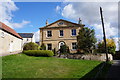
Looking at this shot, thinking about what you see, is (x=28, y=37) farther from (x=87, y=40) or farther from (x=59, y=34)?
(x=87, y=40)

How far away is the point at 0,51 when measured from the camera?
2044 centimetres

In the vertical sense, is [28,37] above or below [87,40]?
above

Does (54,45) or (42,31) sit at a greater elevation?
(42,31)

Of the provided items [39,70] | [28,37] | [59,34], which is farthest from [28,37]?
[39,70]

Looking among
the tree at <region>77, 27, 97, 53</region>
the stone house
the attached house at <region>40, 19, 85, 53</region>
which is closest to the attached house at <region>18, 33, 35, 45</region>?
the stone house

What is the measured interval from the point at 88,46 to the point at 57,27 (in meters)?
12.7

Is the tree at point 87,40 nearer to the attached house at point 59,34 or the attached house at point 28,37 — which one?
the attached house at point 59,34

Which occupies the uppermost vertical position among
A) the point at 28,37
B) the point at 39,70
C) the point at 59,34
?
the point at 28,37

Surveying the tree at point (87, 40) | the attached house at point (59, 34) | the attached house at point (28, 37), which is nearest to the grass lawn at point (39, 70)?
the tree at point (87, 40)

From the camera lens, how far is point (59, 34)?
1270 inches

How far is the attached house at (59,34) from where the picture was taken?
1236 inches

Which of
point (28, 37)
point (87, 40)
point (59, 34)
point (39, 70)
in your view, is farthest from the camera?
point (28, 37)

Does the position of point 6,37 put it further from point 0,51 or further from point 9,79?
point 9,79

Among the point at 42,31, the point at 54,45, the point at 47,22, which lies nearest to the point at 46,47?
the point at 54,45
